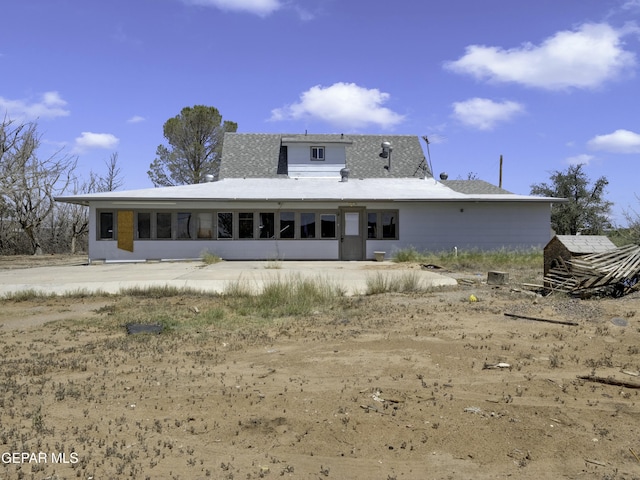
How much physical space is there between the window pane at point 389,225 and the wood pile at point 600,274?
1179cm

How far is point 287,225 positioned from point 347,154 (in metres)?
9.89

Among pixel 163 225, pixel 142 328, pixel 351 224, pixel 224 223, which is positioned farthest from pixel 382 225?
pixel 142 328

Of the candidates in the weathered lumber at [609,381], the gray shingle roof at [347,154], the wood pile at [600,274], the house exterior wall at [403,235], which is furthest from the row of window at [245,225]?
the weathered lumber at [609,381]

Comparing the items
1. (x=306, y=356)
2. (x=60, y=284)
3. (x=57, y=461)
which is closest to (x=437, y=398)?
(x=306, y=356)

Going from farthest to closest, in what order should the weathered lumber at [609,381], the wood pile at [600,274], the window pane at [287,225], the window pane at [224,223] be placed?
the window pane at [287,225] → the window pane at [224,223] → the wood pile at [600,274] → the weathered lumber at [609,381]

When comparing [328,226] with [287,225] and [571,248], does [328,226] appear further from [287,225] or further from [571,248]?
[571,248]

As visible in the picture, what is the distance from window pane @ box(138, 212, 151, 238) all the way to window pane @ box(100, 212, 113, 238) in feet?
3.98

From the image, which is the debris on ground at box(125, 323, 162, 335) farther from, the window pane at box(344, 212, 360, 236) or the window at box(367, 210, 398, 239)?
the window at box(367, 210, 398, 239)

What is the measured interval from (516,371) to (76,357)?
5.53m

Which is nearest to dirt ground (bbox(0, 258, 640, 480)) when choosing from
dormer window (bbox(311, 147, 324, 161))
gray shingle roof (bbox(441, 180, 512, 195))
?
gray shingle roof (bbox(441, 180, 512, 195))

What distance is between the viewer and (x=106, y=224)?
23109mm

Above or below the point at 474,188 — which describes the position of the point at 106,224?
below

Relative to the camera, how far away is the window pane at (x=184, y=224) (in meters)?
23.6

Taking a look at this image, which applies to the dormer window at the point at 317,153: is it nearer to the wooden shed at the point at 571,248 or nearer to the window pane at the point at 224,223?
the window pane at the point at 224,223
